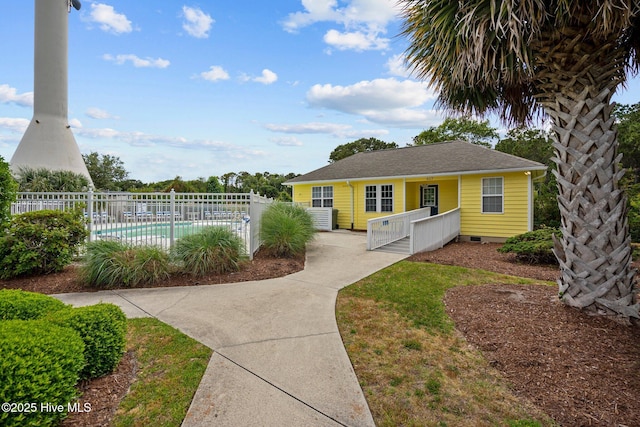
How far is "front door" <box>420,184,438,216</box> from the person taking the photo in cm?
1552

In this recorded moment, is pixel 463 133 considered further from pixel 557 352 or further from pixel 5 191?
pixel 5 191

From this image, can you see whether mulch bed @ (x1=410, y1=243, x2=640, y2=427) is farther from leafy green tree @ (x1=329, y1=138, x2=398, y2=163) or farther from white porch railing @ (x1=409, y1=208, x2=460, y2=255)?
leafy green tree @ (x1=329, y1=138, x2=398, y2=163)

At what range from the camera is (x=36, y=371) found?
6.16 ft

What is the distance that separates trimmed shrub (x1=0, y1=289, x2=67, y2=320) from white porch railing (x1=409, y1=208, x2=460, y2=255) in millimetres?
8709

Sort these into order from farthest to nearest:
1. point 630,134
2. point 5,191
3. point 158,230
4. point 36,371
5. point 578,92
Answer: point 630,134, point 158,230, point 5,191, point 578,92, point 36,371

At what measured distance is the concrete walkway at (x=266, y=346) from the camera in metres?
2.38

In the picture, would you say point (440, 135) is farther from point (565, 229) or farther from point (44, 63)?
point (44, 63)

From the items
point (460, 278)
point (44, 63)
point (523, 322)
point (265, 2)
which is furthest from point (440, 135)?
point (44, 63)

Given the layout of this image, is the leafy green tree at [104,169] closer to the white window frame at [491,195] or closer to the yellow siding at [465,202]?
the yellow siding at [465,202]

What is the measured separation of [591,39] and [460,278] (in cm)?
472

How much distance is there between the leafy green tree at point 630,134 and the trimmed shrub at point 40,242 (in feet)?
106

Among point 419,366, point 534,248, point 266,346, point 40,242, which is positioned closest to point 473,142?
point 534,248

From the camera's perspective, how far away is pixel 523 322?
13.1ft

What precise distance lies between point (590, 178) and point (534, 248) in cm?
530
